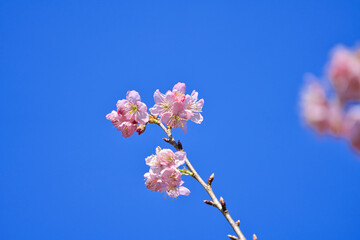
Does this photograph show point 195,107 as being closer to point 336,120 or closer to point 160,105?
point 160,105

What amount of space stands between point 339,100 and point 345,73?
4.6 inches

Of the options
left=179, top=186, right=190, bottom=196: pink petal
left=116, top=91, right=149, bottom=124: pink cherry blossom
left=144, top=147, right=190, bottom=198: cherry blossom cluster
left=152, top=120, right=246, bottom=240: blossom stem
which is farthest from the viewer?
left=116, top=91, right=149, bottom=124: pink cherry blossom

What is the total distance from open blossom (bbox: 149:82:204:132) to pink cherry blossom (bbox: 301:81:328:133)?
56.8 inches

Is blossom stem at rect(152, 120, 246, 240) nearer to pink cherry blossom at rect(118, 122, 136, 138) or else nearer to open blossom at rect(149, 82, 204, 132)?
open blossom at rect(149, 82, 204, 132)

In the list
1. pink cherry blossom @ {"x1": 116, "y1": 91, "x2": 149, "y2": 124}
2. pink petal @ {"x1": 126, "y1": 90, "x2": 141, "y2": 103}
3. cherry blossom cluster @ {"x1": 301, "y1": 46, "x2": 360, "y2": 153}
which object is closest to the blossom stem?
pink cherry blossom @ {"x1": 116, "y1": 91, "x2": 149, "y2": 124}

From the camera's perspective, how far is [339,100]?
4.86 ft

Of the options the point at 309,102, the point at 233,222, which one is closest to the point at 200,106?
the point at 233,222

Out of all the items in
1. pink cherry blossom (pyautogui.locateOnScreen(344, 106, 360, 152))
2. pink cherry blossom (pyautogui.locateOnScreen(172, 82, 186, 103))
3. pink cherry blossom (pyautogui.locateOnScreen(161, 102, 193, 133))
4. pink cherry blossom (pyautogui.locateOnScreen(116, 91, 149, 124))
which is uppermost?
pink cherry blossom (pyautogui.locateOnScreen(116, 91, 149, 124))

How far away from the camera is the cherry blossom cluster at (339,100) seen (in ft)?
4.81

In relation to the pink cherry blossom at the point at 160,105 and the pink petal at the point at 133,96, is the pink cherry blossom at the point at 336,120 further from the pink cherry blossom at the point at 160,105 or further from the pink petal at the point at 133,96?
the pink petal at the point at 133,96

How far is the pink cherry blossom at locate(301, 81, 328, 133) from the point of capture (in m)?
1.49

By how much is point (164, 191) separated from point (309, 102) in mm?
1649

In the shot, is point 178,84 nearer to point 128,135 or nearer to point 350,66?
point 128,135

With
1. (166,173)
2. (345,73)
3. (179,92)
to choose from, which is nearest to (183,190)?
(166,173)
